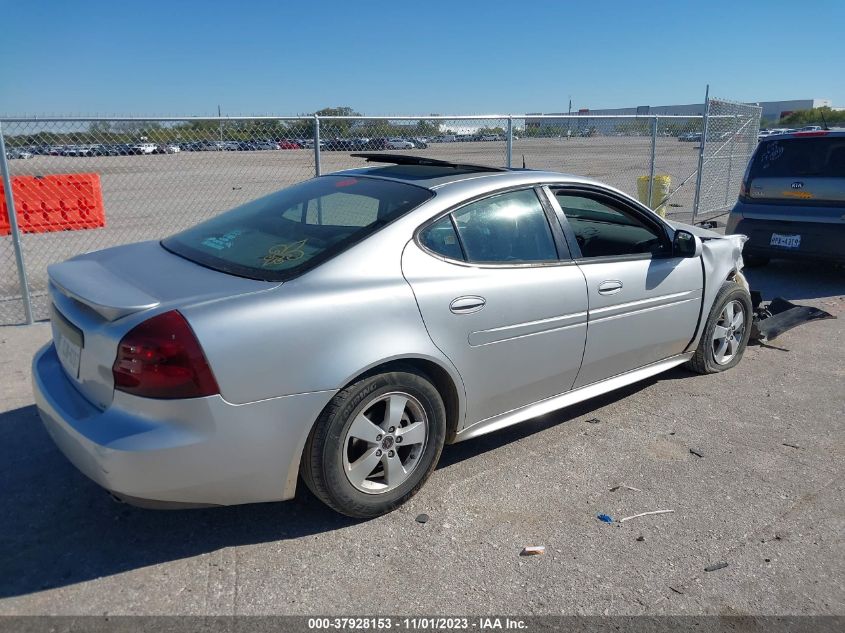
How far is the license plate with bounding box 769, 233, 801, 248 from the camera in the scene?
7.81m

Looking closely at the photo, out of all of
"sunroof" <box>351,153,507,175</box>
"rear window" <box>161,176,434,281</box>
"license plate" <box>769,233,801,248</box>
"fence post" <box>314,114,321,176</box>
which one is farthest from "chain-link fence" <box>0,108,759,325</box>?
"license plate" <box>769,233,801,248</box>

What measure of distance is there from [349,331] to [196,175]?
6.01 meters

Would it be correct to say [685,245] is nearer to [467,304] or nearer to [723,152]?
[467,304]

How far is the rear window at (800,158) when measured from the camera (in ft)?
25.0

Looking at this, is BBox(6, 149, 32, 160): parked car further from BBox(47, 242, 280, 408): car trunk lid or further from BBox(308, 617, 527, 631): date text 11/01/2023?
BBox(308, 617, 527, 631): date text 11/01/2023

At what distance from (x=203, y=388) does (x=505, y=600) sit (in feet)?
4.70

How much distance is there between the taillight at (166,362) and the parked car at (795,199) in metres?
7.33

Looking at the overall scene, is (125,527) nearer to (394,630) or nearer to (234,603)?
(234,603)

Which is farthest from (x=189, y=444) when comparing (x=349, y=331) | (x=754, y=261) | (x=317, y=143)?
(x=754, y=261)

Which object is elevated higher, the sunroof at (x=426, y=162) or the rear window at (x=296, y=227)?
the sunroof at (x=426, y=162)

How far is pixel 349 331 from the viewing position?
2934 mm

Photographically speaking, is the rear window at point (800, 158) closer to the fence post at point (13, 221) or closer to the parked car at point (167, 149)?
the parked car at point (167, 149)

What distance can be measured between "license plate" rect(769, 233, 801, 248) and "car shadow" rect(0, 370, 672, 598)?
19.6 feet

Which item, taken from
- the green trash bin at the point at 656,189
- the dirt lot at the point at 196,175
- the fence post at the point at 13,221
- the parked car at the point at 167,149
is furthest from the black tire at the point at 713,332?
the green trash bin at the point at 656,189
